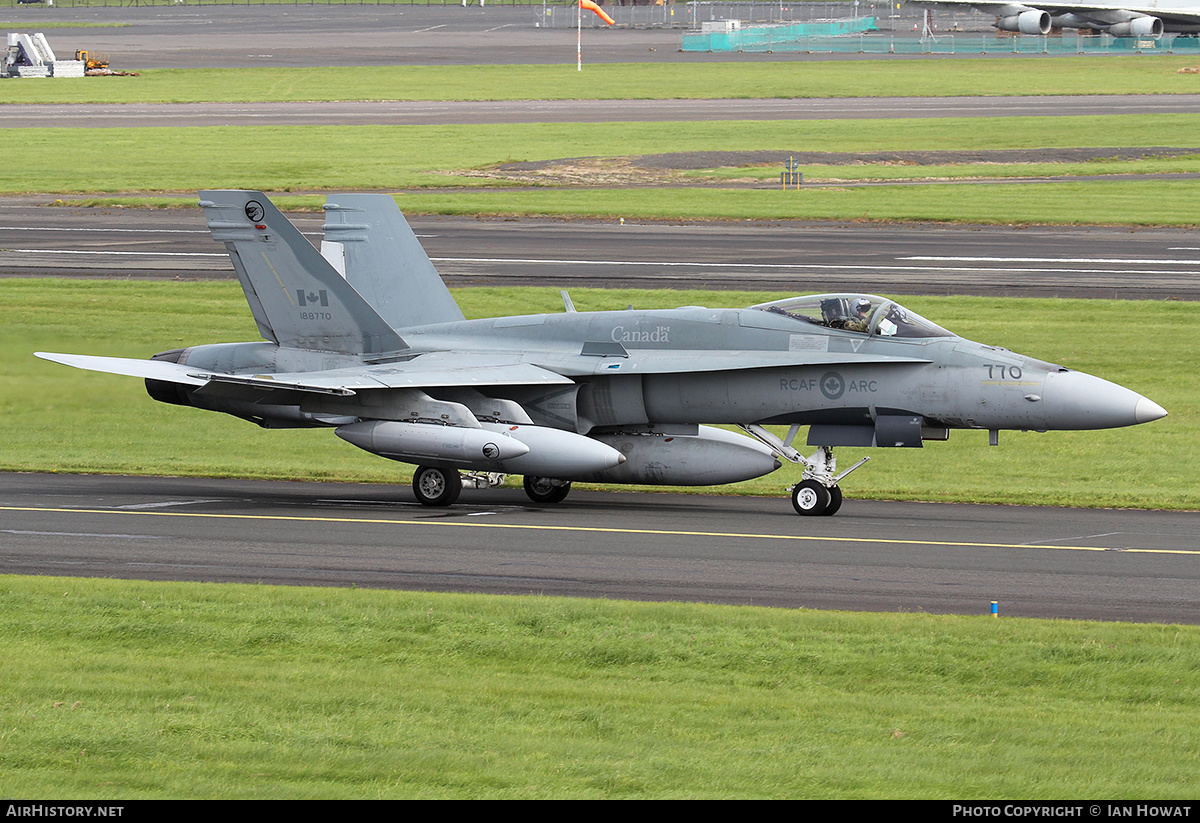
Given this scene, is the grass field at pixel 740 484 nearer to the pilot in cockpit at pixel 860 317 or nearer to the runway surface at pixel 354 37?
the pilot in cockpit at pixel 860 317

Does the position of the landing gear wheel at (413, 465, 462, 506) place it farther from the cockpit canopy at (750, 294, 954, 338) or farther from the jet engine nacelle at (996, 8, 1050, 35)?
the jet engine nacelle at (996, 8, 1050, 35)

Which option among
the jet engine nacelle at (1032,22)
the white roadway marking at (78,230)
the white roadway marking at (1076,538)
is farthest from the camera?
the jet engine nacelle at (1032,22)

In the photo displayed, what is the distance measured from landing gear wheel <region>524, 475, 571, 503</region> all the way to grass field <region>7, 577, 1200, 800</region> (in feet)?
22.2

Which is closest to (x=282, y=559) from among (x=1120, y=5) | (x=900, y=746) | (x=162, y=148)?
(x=900, y=746)

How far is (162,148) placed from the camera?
63.3 metres

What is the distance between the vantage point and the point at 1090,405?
60.7ft

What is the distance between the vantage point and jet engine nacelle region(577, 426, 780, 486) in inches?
813

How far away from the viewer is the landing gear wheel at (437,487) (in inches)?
836

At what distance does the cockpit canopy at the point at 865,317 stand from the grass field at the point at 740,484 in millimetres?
2925

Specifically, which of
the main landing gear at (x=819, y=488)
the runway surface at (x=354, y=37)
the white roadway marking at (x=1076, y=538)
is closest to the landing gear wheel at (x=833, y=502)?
the main landing gear at (x=819, y=488)

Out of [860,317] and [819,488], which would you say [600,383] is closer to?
[819,488]

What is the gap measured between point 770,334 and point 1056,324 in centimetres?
1510

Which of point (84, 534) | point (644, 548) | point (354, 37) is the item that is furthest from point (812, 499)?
point (354, 37)

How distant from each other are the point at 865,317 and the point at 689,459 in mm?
3097
